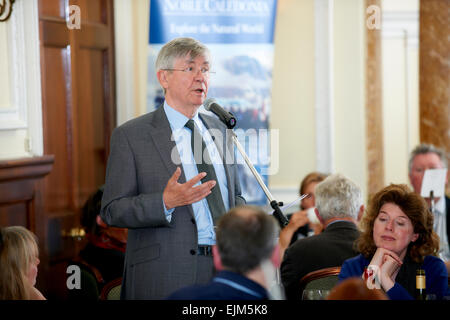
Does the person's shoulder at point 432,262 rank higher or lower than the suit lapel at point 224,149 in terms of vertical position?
lower

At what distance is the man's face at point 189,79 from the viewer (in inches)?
93.5

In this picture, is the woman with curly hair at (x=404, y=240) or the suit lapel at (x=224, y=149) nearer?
the suit lapel at (x=224, y=149)

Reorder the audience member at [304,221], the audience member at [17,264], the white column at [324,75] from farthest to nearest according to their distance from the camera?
the white column at [324,75] → the audience member at [304,221] → the audience member at [17,264]

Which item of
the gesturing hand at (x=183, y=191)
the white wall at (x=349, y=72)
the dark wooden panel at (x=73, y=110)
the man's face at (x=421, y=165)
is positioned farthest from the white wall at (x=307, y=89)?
the gesturing hand at (x=183, y=191)

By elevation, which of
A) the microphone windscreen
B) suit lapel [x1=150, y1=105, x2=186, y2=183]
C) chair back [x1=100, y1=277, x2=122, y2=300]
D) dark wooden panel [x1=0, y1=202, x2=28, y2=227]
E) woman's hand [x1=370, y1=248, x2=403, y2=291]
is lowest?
chair back [x1=100, y1=277, x2=122, y2=300]

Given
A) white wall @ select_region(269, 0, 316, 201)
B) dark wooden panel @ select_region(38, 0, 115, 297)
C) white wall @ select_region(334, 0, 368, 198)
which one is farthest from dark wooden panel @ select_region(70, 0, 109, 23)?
white wall @ select_region(334, 0, 368, 198)

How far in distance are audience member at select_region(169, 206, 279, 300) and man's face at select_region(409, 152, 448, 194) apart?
2.74m

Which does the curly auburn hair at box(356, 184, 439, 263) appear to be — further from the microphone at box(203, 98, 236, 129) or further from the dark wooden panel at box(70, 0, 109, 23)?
the dark wooden panel at box(70, 0, 109, 23)

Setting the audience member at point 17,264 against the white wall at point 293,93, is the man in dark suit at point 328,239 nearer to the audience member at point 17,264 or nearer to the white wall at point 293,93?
the audience member at point 17,264

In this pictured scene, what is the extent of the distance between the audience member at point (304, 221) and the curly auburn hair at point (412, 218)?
3.22 feet

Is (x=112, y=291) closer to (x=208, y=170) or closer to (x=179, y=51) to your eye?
(x=208, y=170)

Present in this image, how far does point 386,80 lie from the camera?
886 cm

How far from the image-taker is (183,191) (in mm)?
2117

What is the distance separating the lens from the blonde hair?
2.09m
